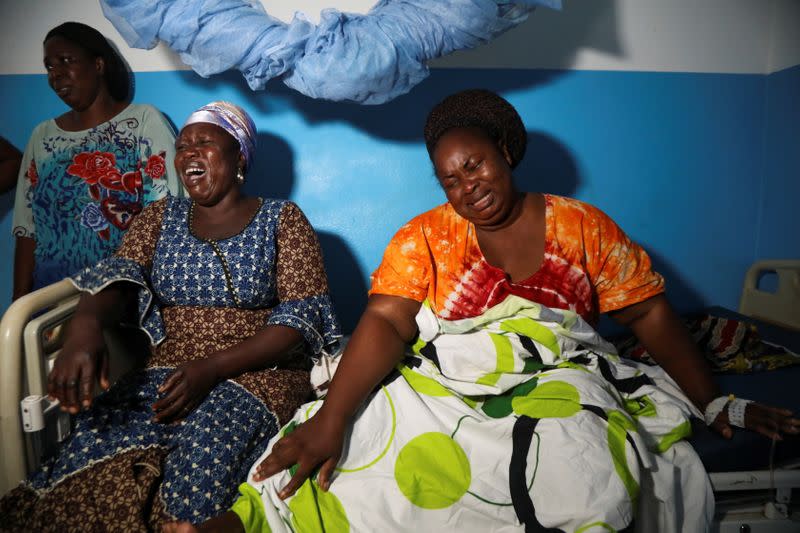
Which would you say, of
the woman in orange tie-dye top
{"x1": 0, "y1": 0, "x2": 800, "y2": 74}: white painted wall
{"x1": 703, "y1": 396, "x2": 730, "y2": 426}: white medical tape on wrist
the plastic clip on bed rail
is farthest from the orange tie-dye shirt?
{"x1": 0, "y1": 0, "x2": 800, "y2": 74}: white painted wall

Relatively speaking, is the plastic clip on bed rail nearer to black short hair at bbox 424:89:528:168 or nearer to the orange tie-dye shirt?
the orange tie-dye shirt

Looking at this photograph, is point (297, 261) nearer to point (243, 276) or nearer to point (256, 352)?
point (243, 276)

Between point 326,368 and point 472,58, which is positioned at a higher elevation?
point 472,58

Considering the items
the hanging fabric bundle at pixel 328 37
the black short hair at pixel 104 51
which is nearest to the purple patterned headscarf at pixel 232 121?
the hanging fabric bundle at pixel 328 37

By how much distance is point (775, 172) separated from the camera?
2.21 meters

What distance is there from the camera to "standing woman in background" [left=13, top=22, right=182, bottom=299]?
1875 mm

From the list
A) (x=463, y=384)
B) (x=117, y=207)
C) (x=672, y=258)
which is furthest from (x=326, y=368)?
(x=672, y=258)

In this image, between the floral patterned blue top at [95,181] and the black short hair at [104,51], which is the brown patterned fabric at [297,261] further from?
the black short hair at [104,51]

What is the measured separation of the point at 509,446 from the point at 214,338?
0.85 metres

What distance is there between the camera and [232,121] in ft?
5.15

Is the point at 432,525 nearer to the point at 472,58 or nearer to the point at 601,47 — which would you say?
the point at 472,58

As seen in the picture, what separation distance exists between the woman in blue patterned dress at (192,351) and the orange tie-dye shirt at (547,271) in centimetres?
28

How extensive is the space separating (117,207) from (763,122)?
2673 millimetres

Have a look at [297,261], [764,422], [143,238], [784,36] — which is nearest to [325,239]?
[297,261]
